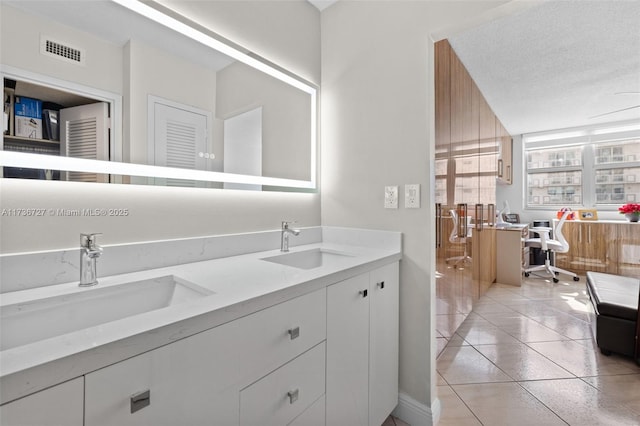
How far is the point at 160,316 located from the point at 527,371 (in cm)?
242

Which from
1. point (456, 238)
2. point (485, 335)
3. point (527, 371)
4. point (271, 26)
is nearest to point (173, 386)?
point (271, 26)

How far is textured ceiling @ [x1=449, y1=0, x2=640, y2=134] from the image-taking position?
83.4 inches

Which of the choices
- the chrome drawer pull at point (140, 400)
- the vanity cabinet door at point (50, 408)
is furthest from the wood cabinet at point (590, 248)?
the vanity cabinet door at point (50, 408)

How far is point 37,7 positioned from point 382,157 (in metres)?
1.52

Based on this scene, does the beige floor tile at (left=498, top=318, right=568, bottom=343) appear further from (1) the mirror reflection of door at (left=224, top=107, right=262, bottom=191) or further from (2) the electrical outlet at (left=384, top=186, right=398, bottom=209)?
(1) the mirror reflection of door at (left=224, top=107, right=262, bottom=191)

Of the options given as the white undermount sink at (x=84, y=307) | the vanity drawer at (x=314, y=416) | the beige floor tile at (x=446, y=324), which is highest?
the white undermount sink at (x=84, y=307)

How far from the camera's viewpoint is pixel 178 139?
128cm

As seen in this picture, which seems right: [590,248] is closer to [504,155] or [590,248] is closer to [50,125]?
[504,155]

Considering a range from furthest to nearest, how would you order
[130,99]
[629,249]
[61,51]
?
[629,249] < [130,99] < [61,51]

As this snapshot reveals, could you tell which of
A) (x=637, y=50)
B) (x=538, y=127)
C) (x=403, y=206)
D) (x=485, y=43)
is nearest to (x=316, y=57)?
(x=403, y=206)

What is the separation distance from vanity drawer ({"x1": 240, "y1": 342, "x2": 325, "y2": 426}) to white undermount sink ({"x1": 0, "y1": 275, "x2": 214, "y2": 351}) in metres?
0.32

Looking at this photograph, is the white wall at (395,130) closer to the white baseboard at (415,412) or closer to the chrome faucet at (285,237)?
the white baseboard at (415,412)

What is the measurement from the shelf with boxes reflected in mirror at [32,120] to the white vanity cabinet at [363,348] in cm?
107

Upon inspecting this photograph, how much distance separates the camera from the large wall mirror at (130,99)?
3.01ft
